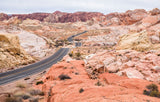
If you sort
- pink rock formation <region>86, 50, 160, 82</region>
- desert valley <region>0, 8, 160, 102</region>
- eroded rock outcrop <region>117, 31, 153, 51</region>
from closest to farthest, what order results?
desert valley <region>0, 8, 160, 102</region> < pink rock formation <region>86, 50, 160, 82</region> < eroded rock outcrop <region>117, 31, 153, 51</region>

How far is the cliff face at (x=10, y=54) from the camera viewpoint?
122 feet

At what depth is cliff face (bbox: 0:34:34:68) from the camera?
3732 cm

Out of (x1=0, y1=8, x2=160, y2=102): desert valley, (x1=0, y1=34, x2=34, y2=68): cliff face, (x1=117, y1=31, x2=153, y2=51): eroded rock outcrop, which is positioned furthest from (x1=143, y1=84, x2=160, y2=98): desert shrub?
(x1=0, y1=34, x2=34, y2=68): cliff face

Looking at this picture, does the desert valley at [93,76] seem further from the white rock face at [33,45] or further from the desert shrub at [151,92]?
the white rock face at [33,45]

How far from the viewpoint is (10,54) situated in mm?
39719

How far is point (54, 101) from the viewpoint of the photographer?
11656 mm

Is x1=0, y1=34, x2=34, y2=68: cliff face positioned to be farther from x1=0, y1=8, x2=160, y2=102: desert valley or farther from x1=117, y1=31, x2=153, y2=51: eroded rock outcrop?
x1=117, y1=31, x2=153, y2=51: eroded rock outcrop

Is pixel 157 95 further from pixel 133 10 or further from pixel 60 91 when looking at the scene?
pixel 133 10

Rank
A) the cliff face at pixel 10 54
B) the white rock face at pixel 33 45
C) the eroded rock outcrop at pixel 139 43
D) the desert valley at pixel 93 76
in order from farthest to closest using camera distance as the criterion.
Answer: the white rock face at pixel 33 45, the cliff face at pixel 10 54, the eroded rock outcrop at pixel 139 43, the desert valley at pixel 93 76

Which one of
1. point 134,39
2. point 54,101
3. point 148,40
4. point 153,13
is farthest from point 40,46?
point 153,13

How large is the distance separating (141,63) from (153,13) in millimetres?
78508

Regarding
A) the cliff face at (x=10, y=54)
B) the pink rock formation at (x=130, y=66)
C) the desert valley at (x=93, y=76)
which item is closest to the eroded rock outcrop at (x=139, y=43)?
the desert valley at (x=93, y=76)

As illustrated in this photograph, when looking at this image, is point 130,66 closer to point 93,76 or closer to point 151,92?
point 93,76

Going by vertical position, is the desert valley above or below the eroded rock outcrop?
below
